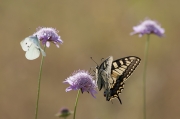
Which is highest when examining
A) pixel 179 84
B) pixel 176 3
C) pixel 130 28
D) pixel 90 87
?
pixel 176 3

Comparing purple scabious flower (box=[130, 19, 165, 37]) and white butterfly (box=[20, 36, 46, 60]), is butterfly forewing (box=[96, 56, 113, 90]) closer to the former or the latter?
purple scabious flower (box=[130, 19, 165, 37])

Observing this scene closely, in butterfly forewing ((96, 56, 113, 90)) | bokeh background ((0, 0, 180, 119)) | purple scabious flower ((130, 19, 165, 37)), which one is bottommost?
butterfly forewing ((96, 56, 113, 90))

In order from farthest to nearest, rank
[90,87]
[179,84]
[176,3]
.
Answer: [176,3] → [179,84] → [90,87]

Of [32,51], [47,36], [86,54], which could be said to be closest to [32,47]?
[32,51]

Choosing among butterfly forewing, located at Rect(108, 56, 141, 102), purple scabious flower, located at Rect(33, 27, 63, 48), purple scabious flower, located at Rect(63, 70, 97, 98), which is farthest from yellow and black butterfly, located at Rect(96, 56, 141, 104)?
purple scabious flower, located at Rect(33, 27, 63, 48)

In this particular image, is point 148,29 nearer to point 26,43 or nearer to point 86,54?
point 26,43

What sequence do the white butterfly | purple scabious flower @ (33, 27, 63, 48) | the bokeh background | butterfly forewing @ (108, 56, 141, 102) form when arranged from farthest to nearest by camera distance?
the bokeh background → butterfly forewing @ (108, 56, 141, 102) → purple scabious flower @ (33, 27, 63, 48) → the white butterfly

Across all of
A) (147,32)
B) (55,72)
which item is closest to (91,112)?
(55,72)

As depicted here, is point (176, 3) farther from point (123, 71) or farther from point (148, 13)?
point (123, 71)
